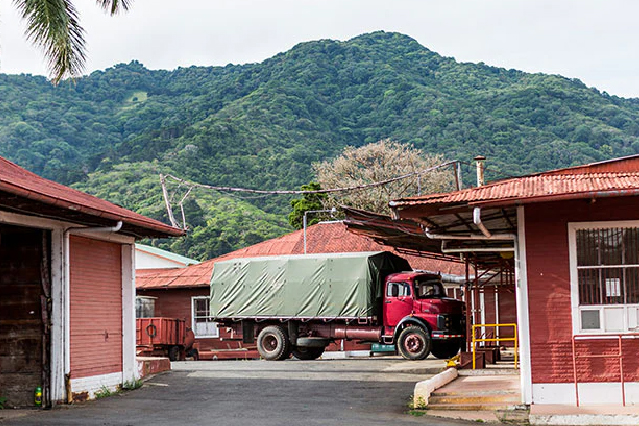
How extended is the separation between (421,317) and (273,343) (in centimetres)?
509

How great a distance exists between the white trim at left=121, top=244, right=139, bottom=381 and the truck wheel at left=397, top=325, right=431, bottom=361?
29.5ft

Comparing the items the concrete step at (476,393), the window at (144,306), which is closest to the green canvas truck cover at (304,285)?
the window at (144,306)

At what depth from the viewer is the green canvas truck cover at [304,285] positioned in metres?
26.7

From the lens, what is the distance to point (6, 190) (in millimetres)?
11844

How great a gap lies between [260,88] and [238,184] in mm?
27445

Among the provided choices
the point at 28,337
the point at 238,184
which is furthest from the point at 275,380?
the point at 238,184

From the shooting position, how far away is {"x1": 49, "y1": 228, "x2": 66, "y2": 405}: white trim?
15656 mm

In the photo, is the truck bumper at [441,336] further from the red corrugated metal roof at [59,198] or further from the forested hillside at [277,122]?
the forested hillside at [277,122]

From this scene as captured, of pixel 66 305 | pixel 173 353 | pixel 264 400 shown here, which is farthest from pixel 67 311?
pixel 173 353

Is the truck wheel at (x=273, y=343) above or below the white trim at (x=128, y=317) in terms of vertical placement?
below

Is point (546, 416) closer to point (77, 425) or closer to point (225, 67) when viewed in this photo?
point (77, 425)

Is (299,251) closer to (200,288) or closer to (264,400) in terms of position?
(200,288)

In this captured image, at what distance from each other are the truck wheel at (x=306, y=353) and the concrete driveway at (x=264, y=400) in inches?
183

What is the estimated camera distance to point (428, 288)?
86.6 ft
